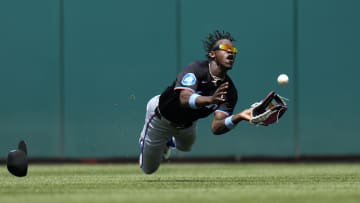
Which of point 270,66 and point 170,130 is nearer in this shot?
point 170,130

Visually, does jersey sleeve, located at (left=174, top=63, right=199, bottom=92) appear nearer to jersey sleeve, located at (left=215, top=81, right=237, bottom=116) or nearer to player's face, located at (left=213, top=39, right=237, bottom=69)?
player's face, located at (left=213, top=39, right=237, bottom=69)

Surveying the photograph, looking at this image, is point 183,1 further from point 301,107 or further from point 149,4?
point 301,107

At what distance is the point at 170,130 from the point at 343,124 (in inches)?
327

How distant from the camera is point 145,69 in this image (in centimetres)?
1920

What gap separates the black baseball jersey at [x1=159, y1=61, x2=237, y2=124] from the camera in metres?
10.6

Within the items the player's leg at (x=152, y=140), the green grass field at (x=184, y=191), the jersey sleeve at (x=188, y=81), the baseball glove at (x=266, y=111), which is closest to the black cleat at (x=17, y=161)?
the green grass field at (x=184, y=191)

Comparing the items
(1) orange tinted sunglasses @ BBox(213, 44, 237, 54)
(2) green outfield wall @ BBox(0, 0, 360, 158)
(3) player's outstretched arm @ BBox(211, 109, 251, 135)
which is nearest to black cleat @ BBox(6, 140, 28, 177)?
(3) player's outstretched arm @ BBox(211, 109, 251, 135)

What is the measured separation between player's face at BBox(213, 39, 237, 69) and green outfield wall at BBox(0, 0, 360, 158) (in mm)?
8084

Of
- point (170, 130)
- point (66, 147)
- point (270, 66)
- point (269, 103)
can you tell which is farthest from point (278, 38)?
point (269, 103)

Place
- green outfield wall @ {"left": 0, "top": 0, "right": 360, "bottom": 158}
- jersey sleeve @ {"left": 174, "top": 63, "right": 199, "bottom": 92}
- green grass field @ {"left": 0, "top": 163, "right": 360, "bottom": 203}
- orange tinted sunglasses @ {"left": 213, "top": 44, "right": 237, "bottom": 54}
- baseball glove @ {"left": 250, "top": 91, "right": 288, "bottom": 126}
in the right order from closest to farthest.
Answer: green grass field @ {"left": 0, "top": 163, "right": 360, "bottom": 203}, baseball glove @ {"left": 250, "top": 91, "right": 288, "bottom": 126}, jersey sleeve @ {"left": 174, "top": 63, "right": 199, "bottom": 92}, orange tinted sunglasses @ {"left": 213, "top": 44, "right": 237, "bottom": 54}, green outfield wall @ {"left": 0, "top": 0, "right": 360, "bottom": 158}

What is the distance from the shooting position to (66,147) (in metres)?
19.3

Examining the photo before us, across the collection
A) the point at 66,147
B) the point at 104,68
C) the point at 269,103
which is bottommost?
the point at 66,147

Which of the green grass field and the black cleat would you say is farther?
the black cleat

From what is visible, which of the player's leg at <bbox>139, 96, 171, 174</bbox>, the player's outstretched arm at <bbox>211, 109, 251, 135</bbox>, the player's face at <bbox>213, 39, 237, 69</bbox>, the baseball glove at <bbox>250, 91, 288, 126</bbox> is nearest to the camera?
the baseball glove at <bbox>250, 91, 288, 126</bbox>
